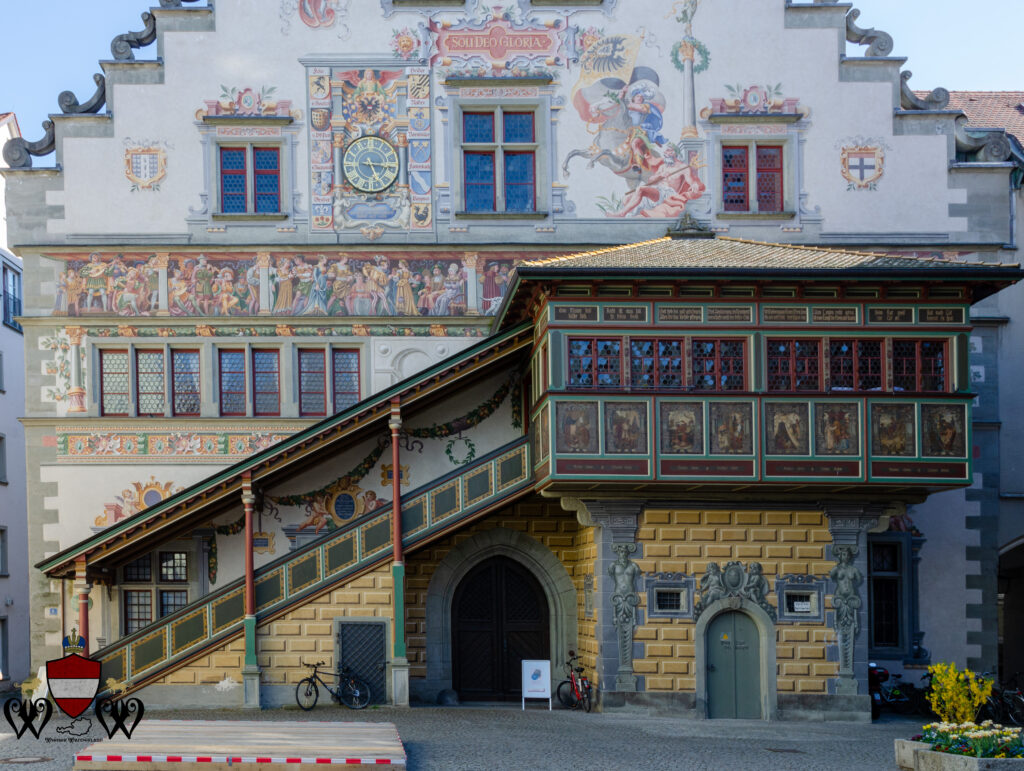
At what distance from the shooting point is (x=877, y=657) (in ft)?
82.7

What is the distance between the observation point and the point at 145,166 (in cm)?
2558

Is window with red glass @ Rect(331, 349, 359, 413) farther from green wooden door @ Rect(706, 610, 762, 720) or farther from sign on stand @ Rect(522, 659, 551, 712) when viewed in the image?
green wooden door @ Rect(706, 610, 762, 720)

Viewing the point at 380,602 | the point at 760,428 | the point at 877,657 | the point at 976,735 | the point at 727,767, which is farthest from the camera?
the point at 877,657

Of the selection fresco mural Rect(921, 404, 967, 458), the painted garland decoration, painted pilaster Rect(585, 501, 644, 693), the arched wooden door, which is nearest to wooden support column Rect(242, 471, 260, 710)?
the arched wooden door

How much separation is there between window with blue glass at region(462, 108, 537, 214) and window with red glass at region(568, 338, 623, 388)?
548cm

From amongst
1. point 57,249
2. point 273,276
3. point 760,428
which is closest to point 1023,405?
point 760,428

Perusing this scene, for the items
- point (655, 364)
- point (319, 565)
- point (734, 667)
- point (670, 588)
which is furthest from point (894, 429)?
point (319, 565)

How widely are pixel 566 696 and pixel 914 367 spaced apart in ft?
26.3

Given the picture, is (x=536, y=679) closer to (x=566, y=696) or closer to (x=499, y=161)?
(x=566, y=696)

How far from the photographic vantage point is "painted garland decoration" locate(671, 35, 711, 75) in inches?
1029

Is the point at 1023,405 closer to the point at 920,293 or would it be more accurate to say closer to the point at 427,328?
the point at 920,293

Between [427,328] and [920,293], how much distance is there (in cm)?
893

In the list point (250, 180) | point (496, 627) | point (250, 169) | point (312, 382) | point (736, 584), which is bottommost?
point (496, 627)

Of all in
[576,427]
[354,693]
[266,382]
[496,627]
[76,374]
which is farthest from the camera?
[266,382]
